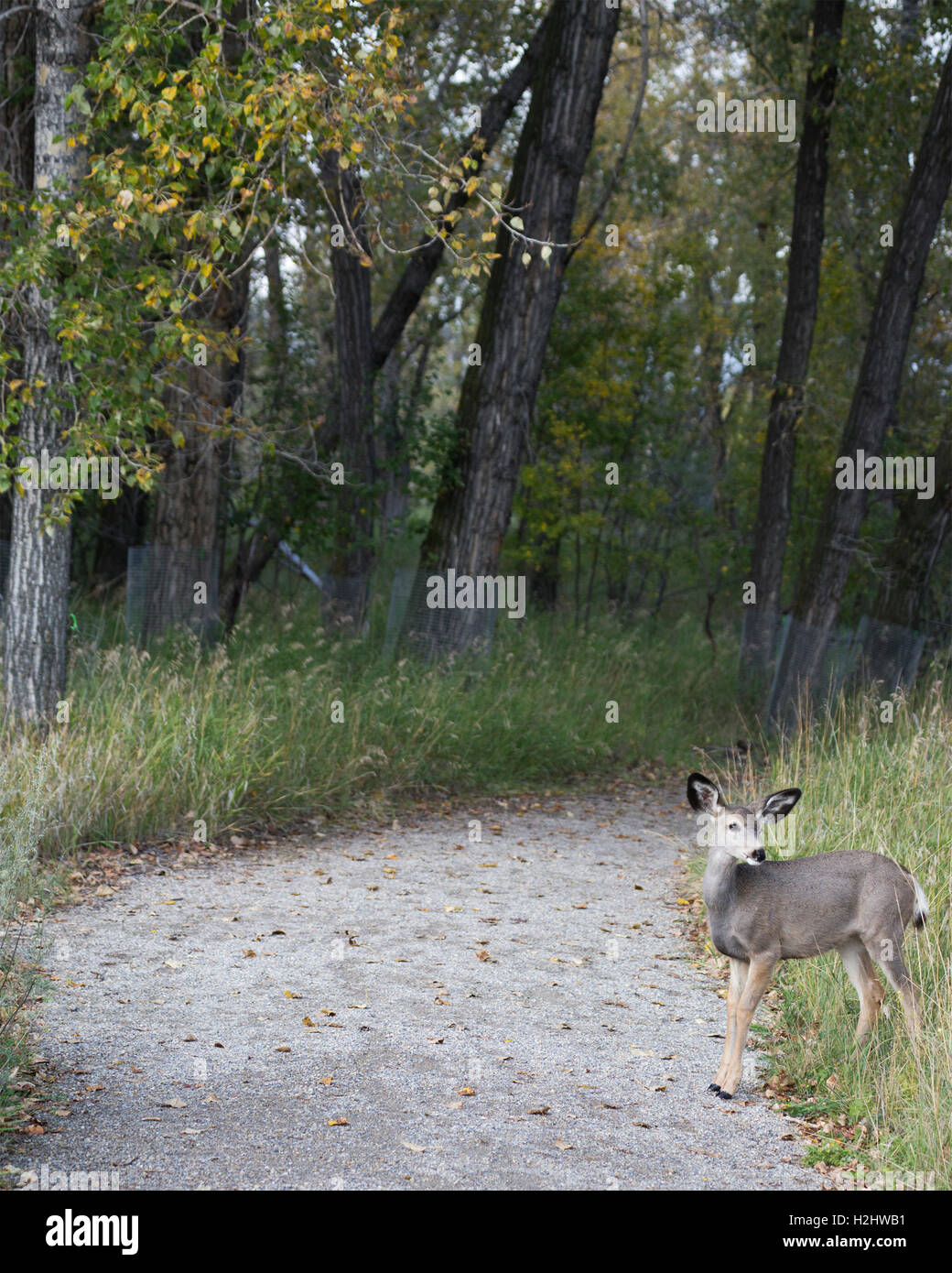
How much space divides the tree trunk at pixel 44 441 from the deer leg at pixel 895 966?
6673 millimetres

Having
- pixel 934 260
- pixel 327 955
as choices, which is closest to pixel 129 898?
pixel 327 955

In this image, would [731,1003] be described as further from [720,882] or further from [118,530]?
[118,530]

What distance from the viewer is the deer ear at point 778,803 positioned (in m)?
5.15

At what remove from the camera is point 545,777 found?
44.4ft

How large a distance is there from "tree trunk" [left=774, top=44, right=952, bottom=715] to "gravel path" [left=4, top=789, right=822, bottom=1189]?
24.3 ft

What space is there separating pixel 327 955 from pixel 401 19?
606cm

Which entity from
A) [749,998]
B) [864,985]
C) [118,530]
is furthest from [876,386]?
[749,998]

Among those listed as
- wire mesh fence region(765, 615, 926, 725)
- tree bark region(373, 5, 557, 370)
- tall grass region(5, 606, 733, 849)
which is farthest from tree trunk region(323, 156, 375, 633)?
wire mesh fence region(765, 615, 926, 725)

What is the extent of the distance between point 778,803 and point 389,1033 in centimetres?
224

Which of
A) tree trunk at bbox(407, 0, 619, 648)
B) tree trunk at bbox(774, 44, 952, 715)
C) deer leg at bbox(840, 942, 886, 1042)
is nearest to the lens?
deer leg at bbox(840, 942, 886, 1042)

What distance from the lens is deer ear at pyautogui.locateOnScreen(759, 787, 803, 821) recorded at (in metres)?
5.15

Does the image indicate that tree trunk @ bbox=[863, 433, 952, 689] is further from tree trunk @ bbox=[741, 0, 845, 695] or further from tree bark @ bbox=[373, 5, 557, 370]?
tree bark @ bbox=[373, 5, 557, 370]
